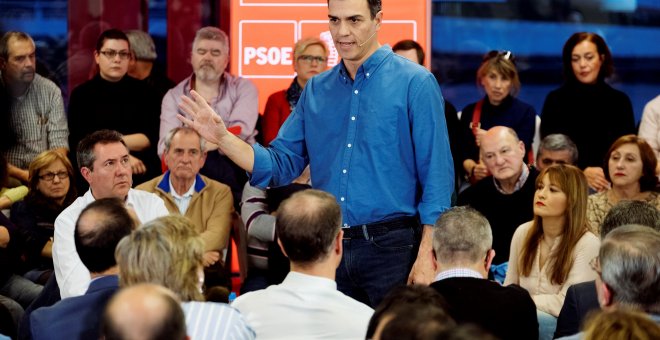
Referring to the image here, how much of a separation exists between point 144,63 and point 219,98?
0.80 meters

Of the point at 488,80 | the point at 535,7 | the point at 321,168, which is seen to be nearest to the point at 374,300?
the point at 321,168

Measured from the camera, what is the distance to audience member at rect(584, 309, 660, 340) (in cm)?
254

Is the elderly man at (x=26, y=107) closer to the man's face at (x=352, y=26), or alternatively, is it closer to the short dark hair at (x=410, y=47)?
the short dark hair at (x=410, y=47)

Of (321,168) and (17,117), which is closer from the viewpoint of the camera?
(321,168)

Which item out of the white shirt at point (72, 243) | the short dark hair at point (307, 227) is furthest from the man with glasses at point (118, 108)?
the short dark hair at point (307, 227)

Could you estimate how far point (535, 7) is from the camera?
956 centimetres

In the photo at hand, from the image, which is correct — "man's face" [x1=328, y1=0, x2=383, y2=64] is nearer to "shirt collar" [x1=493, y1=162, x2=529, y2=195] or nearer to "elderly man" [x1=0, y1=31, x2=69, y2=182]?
"shirt collar" [x1=493, y1=162, x2=529, y2=195]

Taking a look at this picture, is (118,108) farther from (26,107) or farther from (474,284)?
(474,284)

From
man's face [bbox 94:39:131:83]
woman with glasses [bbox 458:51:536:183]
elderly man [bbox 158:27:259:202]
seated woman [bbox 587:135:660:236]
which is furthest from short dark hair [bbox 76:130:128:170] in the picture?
seated woman [bbox 587:135:660:236]

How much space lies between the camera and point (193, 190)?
630 cm

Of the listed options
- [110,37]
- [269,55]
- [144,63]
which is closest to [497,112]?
[269,55]

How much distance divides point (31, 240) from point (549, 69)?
523cm

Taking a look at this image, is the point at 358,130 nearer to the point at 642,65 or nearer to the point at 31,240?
the point at 31,240

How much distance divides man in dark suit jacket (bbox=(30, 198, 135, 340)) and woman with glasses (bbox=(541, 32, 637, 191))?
384cm
